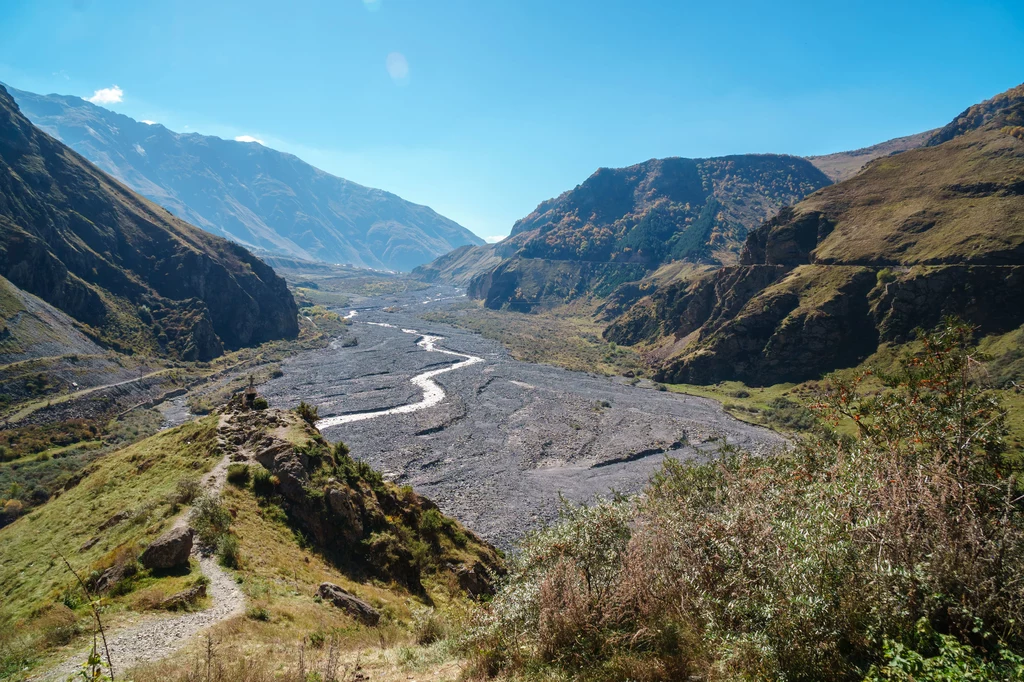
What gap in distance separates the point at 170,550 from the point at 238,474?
7.41 m

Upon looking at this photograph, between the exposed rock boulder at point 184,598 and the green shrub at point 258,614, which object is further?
the green shrub at point 258,614

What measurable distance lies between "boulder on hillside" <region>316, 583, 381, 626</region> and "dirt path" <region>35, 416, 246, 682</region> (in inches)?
125

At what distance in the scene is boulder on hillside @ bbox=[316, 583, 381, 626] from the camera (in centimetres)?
1791

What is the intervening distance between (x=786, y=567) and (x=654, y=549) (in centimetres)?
317

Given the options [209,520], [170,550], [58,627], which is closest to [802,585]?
[58,627]

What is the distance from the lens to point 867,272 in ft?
300

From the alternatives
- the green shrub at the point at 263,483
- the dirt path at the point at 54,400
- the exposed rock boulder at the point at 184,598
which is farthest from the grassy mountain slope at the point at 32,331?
the exposed rock boulder at the point at 184,598

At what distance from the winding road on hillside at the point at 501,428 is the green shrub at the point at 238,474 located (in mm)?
19311

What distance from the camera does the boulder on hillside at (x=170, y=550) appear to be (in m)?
16.8

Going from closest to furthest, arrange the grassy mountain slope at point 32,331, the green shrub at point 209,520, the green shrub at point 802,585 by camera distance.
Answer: the green shrub at point 802,585, the green shrub at point 209,520, the grassy mountain slope at point 32,331

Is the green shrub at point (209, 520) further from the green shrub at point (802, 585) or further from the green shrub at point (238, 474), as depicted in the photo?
the green shrub at point (802, 585)

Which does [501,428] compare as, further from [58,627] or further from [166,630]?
[58,627]

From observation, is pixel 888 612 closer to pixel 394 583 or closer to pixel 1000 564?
pixel 1000 564

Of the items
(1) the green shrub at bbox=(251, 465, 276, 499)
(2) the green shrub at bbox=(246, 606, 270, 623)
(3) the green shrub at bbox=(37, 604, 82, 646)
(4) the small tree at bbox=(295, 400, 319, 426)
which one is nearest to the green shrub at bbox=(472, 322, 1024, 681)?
(2) the green shrub at bbox=(246, 606, 270, 623)
